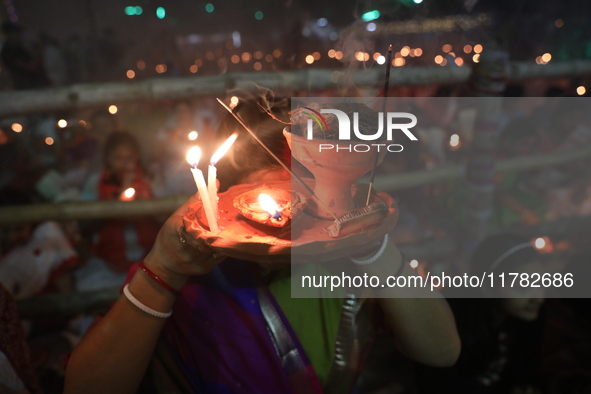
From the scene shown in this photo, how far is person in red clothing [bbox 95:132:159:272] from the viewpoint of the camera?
254cm

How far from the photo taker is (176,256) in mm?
950

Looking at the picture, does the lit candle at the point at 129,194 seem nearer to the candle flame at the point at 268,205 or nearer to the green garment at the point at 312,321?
the candle flame at the point at 268,205

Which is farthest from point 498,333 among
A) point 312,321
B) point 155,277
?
point 155,277

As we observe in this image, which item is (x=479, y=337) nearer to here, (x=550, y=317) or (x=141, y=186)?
(x=550, y=317)

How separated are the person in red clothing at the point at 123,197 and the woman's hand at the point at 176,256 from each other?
1.40 meters

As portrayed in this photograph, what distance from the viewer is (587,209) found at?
3.80 m

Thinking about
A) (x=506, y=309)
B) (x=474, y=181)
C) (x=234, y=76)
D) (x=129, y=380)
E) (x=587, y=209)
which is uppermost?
(x=234, y=76)

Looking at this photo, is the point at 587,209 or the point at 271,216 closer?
the point at 271,216

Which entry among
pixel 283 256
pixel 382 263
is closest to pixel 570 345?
pixel 382 263

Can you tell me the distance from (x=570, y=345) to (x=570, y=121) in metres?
2.38

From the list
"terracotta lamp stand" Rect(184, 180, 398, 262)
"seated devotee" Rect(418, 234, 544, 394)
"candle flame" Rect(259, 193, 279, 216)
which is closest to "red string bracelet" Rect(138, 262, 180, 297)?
"terracotta lamp stand" Rect(184, 180, 398, 262)

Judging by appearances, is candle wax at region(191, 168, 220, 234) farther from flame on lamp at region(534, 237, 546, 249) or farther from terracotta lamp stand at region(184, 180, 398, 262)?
flame on lamp at region(534, 237, 546, 249)

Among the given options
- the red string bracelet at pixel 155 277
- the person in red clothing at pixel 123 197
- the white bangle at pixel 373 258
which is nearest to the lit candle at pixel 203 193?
the red string bracelet at pixel 155 277

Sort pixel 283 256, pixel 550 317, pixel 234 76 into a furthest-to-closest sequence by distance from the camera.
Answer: pixel 550 317 → pixel 234 76 → pixel 283 256
